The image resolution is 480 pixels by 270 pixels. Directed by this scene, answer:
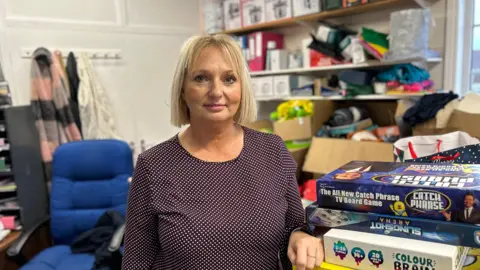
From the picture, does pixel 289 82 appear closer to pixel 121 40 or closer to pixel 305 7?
pixel 305 7

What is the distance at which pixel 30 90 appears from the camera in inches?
101

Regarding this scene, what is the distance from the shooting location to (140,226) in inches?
40.6

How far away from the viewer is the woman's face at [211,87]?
1.01 m

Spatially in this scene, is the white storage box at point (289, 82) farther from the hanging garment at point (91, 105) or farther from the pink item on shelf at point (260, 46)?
the hanging garment at point (91, 105)

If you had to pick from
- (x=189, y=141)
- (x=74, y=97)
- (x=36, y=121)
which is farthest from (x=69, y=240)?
(x=189, y=141)

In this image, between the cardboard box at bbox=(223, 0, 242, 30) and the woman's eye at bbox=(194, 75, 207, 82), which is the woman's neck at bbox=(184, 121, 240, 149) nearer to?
the woman's eye at bbox=(194, 75, 207, 82)

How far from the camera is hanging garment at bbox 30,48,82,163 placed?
8.05 feet

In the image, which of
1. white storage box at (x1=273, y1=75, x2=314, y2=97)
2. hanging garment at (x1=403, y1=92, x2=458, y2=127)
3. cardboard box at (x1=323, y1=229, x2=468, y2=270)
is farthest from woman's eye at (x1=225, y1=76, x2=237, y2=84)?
white storage box at (x1=273, y1=75, x2=314, y2=97)

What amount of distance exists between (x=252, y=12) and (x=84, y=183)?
6.04 ft

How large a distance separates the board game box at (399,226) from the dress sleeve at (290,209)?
194 mm

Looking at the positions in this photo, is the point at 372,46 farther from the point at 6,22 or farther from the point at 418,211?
the point at 6,22

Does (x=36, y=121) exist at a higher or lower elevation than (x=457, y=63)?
lower

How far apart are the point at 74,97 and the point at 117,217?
107 cm

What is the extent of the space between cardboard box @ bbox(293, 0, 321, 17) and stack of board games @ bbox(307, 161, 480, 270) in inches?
78.9
